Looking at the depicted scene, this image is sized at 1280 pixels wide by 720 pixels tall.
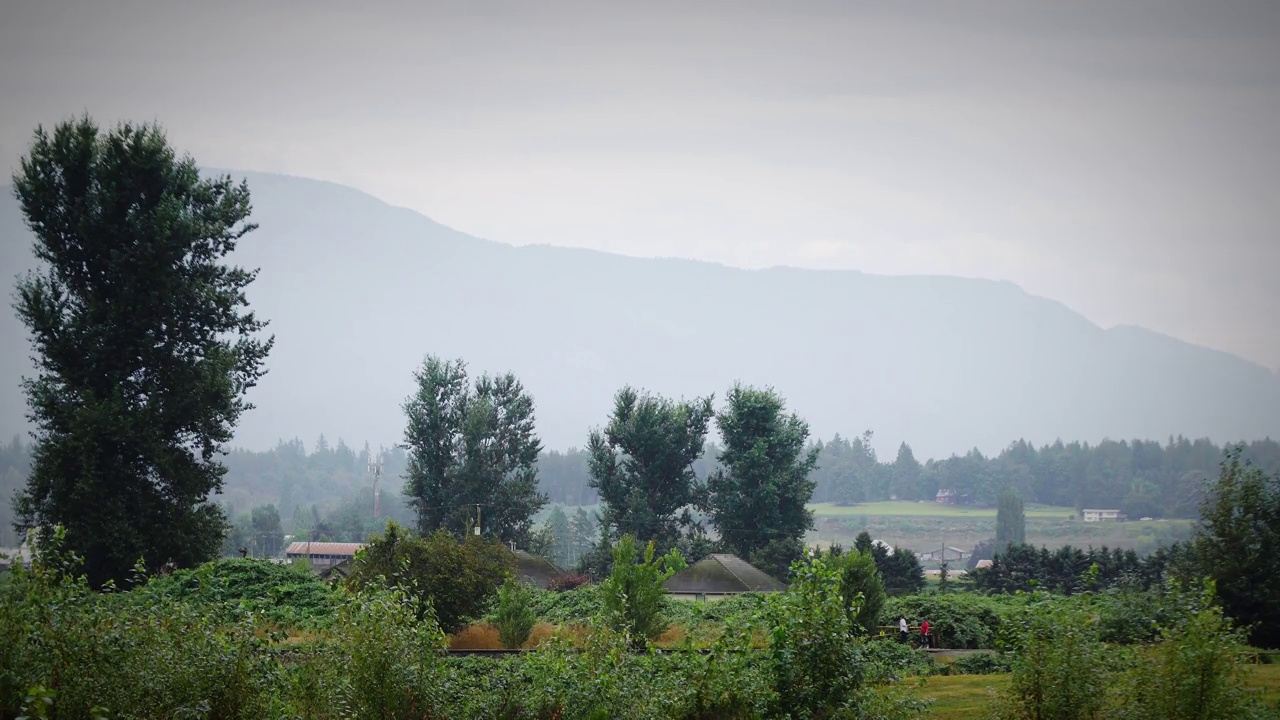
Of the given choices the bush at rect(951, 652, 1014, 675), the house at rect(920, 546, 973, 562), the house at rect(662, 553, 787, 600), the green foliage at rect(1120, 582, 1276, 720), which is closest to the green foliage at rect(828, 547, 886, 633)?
the bush at rect(951, 652, 1014, 675)

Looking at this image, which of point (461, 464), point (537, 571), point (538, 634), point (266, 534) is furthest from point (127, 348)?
point (266, 534)

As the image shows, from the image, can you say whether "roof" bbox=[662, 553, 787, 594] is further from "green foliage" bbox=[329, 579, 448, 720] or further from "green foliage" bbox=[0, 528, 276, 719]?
"green foliage" bbox=[0, 528, 276, 719]

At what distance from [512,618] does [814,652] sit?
58.4ft

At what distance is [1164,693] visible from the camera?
16.2 meters

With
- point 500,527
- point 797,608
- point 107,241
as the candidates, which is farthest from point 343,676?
point 500,527

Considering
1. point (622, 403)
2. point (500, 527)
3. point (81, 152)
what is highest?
point (81, 152)

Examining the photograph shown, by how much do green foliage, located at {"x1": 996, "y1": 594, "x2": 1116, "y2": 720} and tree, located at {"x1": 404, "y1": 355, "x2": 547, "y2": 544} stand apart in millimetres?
61168

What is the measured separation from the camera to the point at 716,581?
56.6 metres

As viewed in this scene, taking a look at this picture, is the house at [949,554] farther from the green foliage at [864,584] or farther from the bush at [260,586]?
the bush at [260,586]

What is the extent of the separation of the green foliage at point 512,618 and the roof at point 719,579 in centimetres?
2114

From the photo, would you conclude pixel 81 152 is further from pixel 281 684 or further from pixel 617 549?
pixel 281 684

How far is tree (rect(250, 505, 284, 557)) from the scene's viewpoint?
5571 inches

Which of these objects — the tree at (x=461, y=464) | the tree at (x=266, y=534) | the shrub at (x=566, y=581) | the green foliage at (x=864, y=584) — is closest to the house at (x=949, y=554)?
the tree at (x=266, y=534)

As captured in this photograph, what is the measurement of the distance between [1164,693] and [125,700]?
15.2 meters
